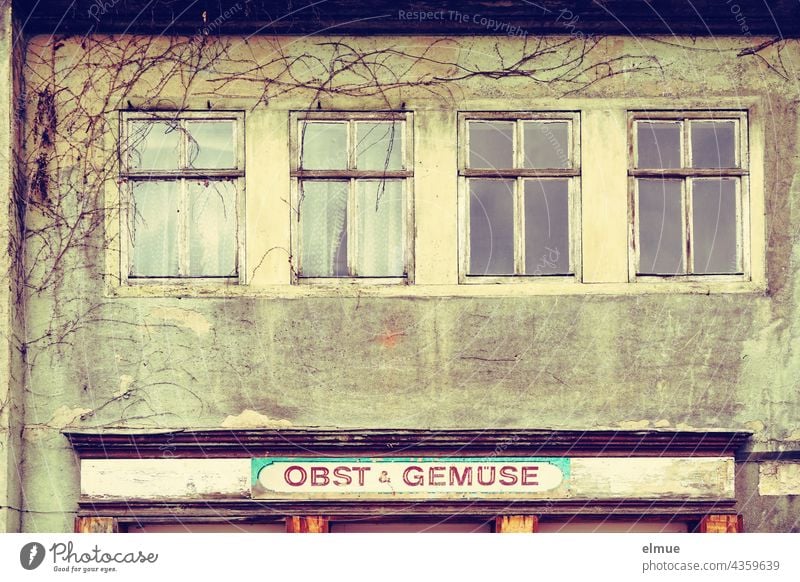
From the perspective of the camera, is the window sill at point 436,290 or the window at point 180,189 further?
the window at point 180,189

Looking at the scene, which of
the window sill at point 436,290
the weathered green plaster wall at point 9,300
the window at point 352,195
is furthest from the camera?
the window at point 352,195

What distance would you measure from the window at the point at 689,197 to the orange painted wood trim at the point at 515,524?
7.08 ft

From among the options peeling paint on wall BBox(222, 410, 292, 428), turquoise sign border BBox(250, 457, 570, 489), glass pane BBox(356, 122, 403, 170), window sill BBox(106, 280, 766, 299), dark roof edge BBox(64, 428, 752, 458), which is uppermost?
glass pane BBox(356, 122, 403, 170)

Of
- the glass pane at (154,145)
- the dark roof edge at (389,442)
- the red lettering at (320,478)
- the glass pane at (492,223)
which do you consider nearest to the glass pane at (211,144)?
the glass pane at (154,145)

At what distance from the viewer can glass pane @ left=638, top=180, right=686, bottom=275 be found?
974 cm

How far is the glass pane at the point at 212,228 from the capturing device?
971cm

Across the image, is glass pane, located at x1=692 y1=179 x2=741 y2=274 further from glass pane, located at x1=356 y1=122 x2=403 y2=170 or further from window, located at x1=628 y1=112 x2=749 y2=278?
glass pane, located at x1=356 y1=122 x2=403 y2=170

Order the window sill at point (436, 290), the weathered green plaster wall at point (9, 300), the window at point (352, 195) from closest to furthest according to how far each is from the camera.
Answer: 1. the weathered green plaster wall at point (9, 300)
2. the window sill at point (436, 290)
3. the window at point (352, 195)

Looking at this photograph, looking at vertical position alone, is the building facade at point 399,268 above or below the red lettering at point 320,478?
above

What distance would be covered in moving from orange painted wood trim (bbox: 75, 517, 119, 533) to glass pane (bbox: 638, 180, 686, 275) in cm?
454

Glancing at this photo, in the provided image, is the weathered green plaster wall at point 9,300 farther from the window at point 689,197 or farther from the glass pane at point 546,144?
the window at point 689,197

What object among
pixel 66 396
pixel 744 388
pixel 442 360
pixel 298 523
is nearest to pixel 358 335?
pixel 442 360

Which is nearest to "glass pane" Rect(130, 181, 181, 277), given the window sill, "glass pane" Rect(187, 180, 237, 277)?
"glass pane" Rect(187, 180, 237, 277)

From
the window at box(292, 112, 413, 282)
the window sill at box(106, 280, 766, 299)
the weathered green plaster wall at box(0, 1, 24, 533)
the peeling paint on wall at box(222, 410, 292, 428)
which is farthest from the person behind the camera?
the window at box(292, 112, 413, 282)
